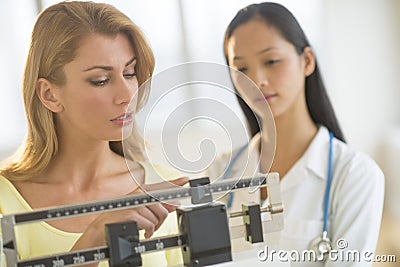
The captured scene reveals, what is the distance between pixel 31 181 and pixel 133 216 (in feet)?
0.74

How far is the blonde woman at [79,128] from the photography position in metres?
1.34

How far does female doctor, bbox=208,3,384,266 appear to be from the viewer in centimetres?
153

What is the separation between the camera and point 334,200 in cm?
155

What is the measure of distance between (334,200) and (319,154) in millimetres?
111

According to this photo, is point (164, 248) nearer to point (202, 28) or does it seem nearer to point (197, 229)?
point (197, 229)

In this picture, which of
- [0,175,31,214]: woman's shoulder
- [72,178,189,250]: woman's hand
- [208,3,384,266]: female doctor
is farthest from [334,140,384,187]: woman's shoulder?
[0,175,31,214]: woman's shoulder

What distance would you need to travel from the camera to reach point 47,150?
4.45 feet

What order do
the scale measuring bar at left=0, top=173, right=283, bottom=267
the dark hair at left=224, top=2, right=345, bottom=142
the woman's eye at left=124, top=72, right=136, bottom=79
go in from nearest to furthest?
the scale measuring bar at left=0, top=173, right=283, bottom=267, the woman's eye at left=124, top=72, right=136, bottom=79, the dark hair at left=224, top=2, right=345, bottom=142

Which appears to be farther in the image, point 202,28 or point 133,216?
point 202,28

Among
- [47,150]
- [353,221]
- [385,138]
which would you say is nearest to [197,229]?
[47,150]

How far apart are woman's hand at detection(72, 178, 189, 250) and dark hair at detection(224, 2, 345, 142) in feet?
0.95

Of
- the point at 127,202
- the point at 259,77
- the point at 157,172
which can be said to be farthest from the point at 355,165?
the point at 127,202

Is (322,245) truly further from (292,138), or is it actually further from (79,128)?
(79,128)

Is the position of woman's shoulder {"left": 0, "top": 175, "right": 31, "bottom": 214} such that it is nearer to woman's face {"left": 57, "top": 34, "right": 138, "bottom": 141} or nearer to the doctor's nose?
woman's face {"left": 57, "top": 34, "right": 138, "bottom": 141}
